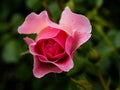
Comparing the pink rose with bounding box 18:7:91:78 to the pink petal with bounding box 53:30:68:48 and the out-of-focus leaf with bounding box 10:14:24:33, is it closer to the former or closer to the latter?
the pink petal with bounding box 53:30:68:48

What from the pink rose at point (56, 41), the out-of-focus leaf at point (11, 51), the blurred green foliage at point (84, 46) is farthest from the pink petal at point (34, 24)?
the out-of-focus leaf at point (11, 51)

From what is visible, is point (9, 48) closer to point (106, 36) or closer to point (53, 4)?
point (53, 4)

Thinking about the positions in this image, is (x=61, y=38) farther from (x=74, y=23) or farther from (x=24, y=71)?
(x=24, y=71)

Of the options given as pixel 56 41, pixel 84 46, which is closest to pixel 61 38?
pixel 56 41

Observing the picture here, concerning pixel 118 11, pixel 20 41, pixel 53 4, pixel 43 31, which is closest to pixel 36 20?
pixel 43 31

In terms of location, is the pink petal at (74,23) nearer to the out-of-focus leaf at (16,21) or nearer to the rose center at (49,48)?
the rose center at (49,48)

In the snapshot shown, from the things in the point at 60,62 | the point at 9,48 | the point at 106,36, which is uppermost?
the point at 60,62
